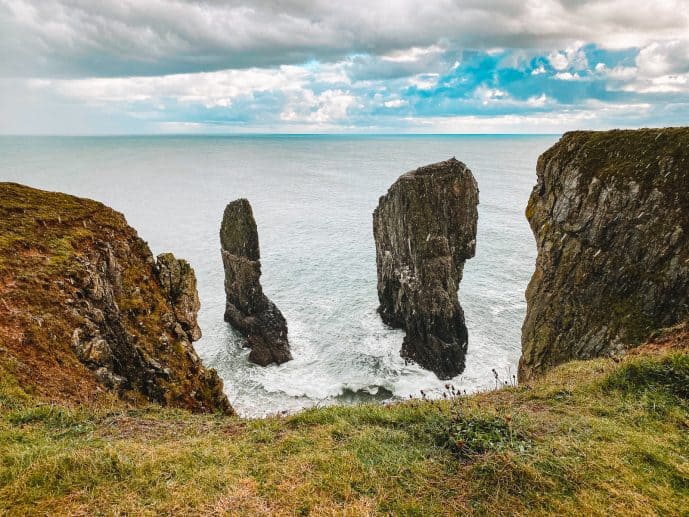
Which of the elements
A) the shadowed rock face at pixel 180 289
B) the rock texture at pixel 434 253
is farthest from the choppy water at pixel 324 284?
the shadowed rock face at pixel 180 289

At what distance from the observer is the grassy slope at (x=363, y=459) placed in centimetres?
615

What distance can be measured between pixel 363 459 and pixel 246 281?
113 feet

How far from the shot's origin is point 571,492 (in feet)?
21.0

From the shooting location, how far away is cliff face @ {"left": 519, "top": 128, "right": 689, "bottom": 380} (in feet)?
58.7

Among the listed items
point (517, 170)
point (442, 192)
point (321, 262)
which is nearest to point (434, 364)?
point (442, 192)

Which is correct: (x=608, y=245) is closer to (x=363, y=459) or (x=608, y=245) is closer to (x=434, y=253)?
(x=434, y=253)

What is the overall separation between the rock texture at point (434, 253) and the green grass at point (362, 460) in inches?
1020

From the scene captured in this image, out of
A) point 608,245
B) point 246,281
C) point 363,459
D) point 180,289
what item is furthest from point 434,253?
point 363,459

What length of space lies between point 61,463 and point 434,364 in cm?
3222

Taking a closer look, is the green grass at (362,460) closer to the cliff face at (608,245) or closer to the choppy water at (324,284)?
the cliff face at (608,245)

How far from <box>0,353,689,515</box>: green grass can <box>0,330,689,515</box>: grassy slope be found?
0.03m

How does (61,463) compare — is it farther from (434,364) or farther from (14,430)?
(434,364)

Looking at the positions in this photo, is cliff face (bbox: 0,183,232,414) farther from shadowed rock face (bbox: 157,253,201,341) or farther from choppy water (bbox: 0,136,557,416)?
choppy water (bbox: 0,136,557,416)

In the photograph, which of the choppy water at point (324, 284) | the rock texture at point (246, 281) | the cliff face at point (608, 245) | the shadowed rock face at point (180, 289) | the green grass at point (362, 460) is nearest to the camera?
the green grass at point (362, 460)
